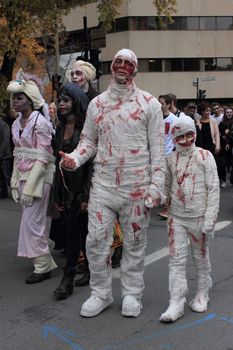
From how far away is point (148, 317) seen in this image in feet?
14.2

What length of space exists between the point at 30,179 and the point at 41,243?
25.9 inches

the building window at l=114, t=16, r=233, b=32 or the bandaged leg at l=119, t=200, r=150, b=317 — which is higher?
the building window at l=114, t=16, r=233, b=32

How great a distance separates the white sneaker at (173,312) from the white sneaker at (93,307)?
A: 1.62 ft

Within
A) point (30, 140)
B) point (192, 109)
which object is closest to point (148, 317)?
point (30, 140)

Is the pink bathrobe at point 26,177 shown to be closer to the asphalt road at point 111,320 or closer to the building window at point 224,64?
the asphalt road at point 111,320

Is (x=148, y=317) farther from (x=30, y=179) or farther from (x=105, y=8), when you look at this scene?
(x=105, y=8)

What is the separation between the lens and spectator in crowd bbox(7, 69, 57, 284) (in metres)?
5.30

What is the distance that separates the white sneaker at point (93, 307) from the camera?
437cm

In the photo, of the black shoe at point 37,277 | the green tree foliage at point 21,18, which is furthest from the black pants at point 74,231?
the green tree foliage at point 21,18

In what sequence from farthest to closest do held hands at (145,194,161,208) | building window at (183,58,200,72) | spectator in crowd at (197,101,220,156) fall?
building window at (183,58,200,72)
spectator in crowd at (197,101,220,156)
held hands at (145,194,161,208)

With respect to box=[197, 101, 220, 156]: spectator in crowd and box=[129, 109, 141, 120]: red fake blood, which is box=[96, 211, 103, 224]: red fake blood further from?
box=[197, 101, 220, 156]: spectator in crowd

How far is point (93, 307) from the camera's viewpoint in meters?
4.37

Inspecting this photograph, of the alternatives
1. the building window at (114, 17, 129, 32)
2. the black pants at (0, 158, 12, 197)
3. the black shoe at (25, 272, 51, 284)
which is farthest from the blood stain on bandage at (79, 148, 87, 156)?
the building window at (114, 17, 129, 32)

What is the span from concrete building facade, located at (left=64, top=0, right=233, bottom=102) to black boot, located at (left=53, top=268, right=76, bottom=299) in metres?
43.2
